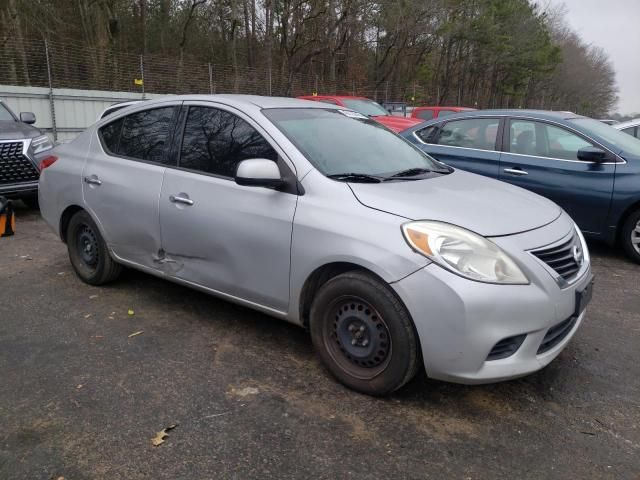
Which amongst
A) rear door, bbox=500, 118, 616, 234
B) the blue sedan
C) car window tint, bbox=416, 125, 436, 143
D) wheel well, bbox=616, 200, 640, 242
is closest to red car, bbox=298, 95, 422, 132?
car window tint, bbox=416, 125, 436, 143

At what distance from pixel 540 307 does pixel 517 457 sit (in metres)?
0.71

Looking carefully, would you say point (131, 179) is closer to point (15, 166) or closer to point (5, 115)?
point (15, 166)

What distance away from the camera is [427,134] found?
6996 millimetres

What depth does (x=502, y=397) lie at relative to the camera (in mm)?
2988

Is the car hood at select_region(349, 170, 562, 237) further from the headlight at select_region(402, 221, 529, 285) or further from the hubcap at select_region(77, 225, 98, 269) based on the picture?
the hubcap at select_region(77, 225, 98, 269)

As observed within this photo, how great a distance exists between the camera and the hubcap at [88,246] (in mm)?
4488

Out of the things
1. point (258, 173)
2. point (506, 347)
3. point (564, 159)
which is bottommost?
point (506, 347)

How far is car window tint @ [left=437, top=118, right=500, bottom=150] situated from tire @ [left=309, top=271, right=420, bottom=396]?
416 cm

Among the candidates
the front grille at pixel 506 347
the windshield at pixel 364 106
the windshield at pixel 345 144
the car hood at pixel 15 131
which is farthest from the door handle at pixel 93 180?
→ the windshield at pixel 364 106

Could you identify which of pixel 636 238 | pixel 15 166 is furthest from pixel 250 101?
pixel 15 166

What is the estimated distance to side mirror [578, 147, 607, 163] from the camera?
5.54m

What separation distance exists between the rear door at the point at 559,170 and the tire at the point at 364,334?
3791mm

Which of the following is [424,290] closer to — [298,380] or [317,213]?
[317,213]

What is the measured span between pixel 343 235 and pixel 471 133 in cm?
428
